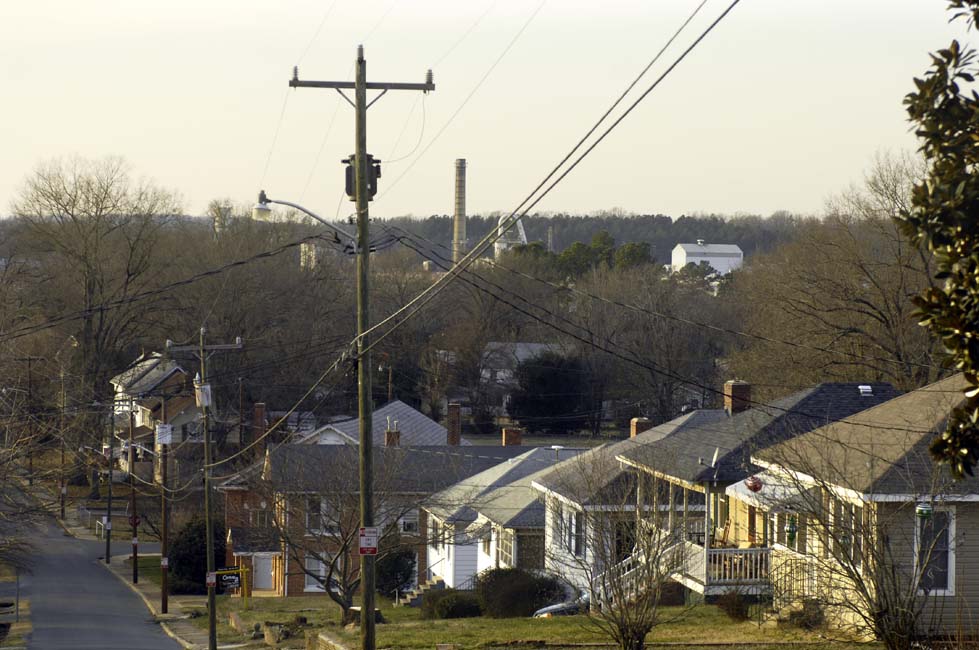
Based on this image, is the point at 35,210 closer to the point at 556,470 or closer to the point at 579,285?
the point at 579,285

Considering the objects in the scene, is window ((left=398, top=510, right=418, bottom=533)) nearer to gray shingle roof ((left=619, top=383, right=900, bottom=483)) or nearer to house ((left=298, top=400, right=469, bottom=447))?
house ((left=298, top=400, right=469, bottom=447))

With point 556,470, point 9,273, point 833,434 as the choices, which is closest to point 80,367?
point 9,273

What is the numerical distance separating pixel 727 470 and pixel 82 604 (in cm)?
3013

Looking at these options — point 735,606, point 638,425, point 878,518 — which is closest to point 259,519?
point 638,425

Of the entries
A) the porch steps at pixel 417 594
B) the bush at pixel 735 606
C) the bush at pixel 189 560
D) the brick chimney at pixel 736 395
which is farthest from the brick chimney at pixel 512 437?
the bush at pixel 735 606

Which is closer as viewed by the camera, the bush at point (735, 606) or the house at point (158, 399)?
the bush at point (735, 606)

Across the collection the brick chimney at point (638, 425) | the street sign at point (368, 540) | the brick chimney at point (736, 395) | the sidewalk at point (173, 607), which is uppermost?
the brick chimney at point (736, 395)

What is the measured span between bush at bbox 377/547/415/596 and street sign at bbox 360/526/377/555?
2224cm

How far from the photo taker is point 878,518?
18438mm

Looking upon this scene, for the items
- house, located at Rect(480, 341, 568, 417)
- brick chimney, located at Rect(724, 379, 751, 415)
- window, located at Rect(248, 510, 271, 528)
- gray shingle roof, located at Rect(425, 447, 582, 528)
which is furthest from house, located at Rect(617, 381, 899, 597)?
house, located at Rect(480, 341, 568, 417)

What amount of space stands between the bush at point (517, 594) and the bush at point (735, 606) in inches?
323

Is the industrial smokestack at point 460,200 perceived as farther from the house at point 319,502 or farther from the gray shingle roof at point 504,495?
the gray shingle roof at point 504,495

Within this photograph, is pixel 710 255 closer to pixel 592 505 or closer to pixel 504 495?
pixel 504 495

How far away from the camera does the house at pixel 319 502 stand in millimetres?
35250
